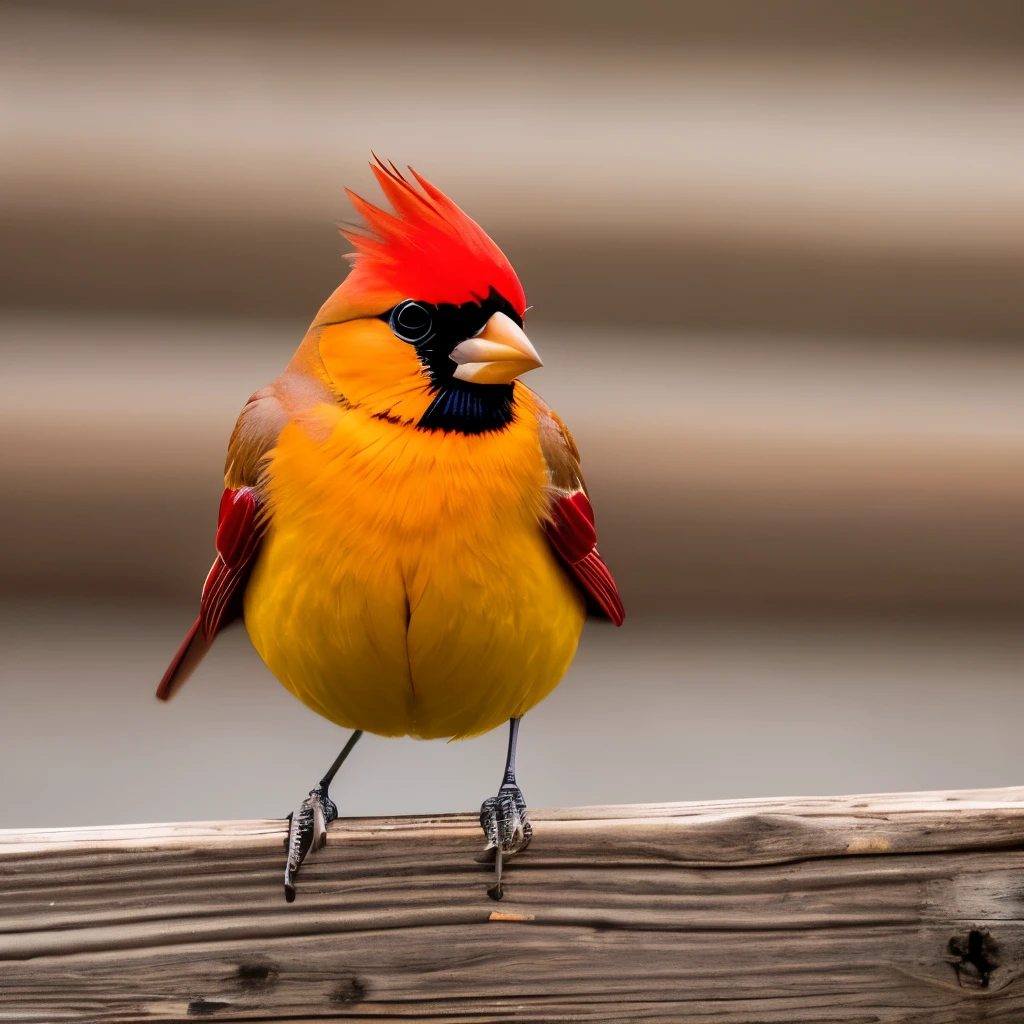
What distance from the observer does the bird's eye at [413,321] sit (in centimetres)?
145

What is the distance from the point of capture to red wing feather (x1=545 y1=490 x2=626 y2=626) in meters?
1.54

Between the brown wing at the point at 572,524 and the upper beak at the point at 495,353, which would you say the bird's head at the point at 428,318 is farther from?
the brown wing at the point at 572,524

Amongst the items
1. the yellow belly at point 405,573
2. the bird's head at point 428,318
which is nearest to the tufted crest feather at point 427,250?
the bird's head at point 428,318

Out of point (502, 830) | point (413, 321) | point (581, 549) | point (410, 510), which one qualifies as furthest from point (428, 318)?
point (502, 830)

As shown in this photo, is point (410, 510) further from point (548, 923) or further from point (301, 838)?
point (548, 923)

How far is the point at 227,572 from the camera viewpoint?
61.3 inches

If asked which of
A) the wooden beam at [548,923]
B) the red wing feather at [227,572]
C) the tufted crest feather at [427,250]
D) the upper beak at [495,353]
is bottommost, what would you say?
the wooden beam at [548,923]

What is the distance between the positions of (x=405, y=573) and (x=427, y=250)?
0.39 meters

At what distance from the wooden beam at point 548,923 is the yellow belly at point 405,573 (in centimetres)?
19

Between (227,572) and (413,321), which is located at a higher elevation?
(413,321)

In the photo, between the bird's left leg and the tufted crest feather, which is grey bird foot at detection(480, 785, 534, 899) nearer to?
the bird's left leg

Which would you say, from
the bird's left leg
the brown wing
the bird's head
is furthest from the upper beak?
the bird's left leg

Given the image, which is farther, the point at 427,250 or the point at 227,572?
the point at 227,572

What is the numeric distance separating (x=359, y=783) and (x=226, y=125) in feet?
4.70
